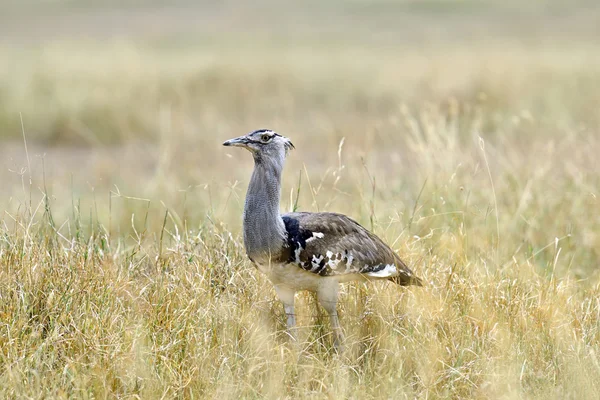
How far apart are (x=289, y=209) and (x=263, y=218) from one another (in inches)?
45.4

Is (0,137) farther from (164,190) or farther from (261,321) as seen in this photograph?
(261,321)

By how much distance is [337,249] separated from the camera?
3.79 meters

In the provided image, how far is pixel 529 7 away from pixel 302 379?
23.2 metres

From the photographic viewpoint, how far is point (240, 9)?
25.6 metres

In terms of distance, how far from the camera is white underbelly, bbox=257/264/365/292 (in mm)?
3676

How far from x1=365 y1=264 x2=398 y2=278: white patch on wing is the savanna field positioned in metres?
0.19

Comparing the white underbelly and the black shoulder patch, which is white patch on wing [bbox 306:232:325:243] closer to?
the black shoulder patch

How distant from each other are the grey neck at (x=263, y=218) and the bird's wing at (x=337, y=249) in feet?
0.22

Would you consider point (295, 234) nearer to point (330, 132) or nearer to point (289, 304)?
point (289, 304)

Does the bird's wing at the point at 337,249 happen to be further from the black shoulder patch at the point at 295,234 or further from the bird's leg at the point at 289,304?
the bird's leg at the point at 289,304

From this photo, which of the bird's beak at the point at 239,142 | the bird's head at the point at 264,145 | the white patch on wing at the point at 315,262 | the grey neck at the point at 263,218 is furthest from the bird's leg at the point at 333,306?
the bird's beak at the point at 239,142

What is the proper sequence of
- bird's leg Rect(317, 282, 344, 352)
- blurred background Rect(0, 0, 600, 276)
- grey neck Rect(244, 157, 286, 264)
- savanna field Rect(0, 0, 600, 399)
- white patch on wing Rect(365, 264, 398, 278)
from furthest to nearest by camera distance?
blurred background Rect(0, 0, 600, 276) → white patch on wing Rect(365, 264, 398, 278) → bird's leg Rect(317, 282, 344, 352) → grey neck Rect(244, 157, 286, 264) → savanna field Rect(0, 0, 600, 399)

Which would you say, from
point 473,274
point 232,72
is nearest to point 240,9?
point 232,72

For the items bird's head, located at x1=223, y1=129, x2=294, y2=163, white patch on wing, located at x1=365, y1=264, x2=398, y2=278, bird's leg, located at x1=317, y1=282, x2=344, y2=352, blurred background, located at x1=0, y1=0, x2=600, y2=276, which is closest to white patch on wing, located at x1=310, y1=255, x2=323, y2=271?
bird's leg, located at x1=317, y1=282, x2=344, y2=352
